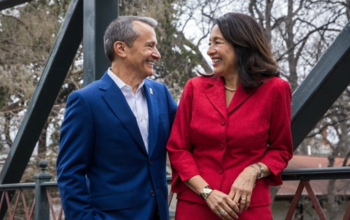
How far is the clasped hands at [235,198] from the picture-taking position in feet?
6.51

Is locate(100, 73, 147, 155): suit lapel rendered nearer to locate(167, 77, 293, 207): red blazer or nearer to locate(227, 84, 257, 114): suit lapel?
locate(167, 77, 293, 207): red blazer

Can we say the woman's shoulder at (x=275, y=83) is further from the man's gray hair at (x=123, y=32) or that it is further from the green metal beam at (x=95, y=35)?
the green metal beam at (x=95, y=35)

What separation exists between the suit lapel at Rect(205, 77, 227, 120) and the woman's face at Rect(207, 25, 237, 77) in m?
0.05

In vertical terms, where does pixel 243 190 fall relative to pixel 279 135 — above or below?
below

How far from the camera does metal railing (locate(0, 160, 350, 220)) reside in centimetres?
221

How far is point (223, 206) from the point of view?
199cm

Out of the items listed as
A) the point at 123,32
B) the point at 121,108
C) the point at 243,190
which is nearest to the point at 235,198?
the point at 243,190

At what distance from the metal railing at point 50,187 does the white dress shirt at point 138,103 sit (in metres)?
0.58

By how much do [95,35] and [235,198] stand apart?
159 centimetres

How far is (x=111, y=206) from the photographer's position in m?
2.20

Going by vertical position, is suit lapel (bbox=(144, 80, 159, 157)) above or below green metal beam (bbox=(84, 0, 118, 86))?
below

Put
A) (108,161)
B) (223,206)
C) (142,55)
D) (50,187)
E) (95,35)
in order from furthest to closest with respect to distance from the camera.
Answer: (50,187), (95,35), (142,55), (108,161), (223,206)

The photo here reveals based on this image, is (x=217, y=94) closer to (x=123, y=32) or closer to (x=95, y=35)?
(x=123, y=32)

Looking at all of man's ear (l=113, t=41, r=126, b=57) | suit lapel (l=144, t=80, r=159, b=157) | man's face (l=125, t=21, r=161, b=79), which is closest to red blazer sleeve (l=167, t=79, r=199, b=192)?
suit lapel (l=144, t=80, r=159, b=157)
